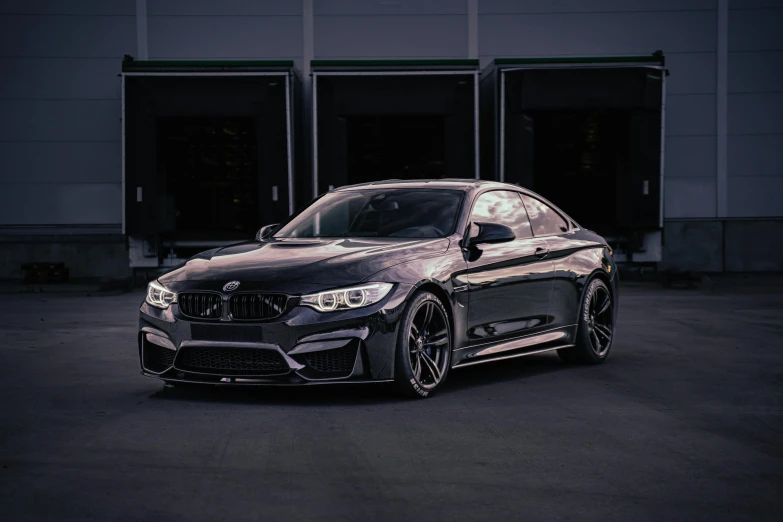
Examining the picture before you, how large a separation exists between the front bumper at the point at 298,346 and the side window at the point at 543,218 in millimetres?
2301

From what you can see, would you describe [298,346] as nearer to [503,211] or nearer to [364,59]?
[503,211]

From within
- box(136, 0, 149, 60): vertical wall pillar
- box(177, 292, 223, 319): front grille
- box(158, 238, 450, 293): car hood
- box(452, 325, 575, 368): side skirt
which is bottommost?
box(452, 325, 575, 368): side skirt

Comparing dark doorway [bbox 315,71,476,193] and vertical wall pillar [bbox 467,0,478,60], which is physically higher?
vertical wall pillar [bbox 467,0,478,60]

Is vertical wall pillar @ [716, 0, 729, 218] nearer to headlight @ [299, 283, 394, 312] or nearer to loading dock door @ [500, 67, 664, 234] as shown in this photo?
loading dock door @ [500, 67, 664, 234]

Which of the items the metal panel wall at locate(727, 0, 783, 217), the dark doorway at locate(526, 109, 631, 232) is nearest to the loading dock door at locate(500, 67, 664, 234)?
the dark doorway at locate(526, 109, 631, 232)

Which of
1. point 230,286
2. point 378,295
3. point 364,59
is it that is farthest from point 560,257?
point 364,59

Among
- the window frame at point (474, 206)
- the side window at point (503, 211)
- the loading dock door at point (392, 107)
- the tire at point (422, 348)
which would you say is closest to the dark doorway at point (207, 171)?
the loading dock door at point (392, 107)

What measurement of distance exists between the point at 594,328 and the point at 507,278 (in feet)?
4.84

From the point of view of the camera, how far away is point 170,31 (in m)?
23.9

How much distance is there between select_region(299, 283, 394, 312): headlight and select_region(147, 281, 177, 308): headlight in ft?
3.15

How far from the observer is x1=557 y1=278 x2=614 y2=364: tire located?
9867 millimetres

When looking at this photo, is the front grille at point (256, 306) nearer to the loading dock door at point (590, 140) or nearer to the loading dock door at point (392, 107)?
the loading dock door at point (392, 107)

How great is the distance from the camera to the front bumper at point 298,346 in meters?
7.50

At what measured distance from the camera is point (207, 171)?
19781 millimetres
